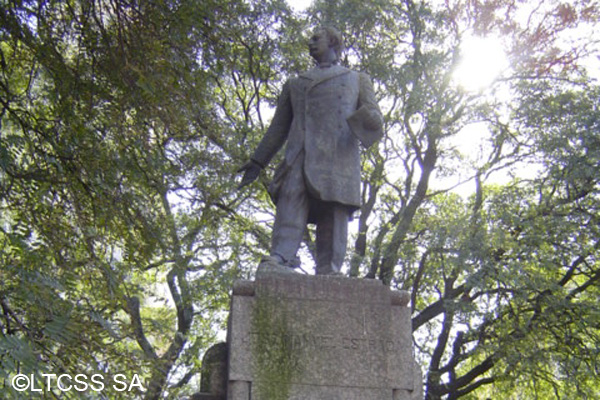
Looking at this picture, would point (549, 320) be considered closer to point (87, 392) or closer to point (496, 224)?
point (496, 224)

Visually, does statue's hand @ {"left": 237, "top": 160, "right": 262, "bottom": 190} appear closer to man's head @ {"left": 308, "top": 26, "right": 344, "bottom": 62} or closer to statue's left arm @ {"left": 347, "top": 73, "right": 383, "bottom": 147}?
statue's left arm @ {"left": 347, "top": 73, "right": 383, "bottom": 147}

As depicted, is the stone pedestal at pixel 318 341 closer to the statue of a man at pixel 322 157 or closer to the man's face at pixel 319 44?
the statue of a man at pixel 322 157

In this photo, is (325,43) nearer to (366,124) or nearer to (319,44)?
(319,44)

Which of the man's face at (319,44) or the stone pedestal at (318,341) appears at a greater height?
the man's face at (319,44)

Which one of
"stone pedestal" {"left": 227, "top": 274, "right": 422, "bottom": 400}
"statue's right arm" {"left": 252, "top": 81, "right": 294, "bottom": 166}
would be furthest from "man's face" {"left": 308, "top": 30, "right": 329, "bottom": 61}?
"stone pedestal" {"left": 227, "top": 274, "right": 422, "bottom": 400}

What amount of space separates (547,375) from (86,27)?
970 centimetres

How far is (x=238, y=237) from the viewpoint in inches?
596

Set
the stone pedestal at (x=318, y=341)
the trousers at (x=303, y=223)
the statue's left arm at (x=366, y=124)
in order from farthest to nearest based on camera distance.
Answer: the statue's left arm at (x=366, y=124), the trousers at (x=303, y=223), the stone pedestal at (x=318, y=341)

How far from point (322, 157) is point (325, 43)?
1.10 m

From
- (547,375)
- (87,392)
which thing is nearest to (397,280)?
(547,375)

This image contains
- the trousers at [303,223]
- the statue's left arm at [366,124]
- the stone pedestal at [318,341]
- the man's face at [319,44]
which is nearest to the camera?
the stone pedestal at [318,341]

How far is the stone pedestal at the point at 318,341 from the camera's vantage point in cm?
543

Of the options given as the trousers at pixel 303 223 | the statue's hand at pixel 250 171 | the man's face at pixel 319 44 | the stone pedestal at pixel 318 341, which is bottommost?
the stone pedestal at pixel 318 341

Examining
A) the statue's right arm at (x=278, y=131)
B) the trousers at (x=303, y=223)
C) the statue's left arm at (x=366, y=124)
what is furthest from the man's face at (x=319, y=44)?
the trousers at (x=303, y=223)
